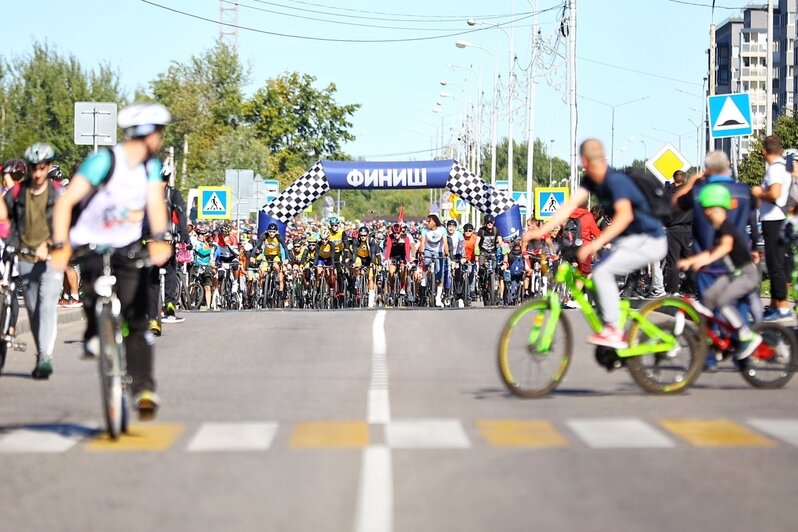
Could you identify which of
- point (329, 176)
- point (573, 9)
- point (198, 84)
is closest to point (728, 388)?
point (329, 176)

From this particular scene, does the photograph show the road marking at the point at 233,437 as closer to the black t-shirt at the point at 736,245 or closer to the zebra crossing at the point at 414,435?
the zebra crossing at the point at 414,435

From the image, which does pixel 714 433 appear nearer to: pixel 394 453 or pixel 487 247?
pixel 394 453

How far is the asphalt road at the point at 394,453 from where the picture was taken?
Result: 696 cm

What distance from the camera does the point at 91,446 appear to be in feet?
30.3

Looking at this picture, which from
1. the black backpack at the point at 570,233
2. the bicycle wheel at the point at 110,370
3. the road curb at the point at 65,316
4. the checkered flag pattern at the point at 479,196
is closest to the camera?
the bicycle wheel at the point at 110,370

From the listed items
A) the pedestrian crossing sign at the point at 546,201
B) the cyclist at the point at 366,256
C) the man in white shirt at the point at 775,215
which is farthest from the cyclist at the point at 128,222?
the pedestrian crossing sign at the point at 546,201

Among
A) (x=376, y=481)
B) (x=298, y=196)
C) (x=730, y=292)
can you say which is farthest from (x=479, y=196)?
(x=376, y=481)

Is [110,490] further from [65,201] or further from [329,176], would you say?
[329,176]

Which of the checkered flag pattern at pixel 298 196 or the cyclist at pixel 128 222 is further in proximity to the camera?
the checkered flag pattern at pixel 298 196

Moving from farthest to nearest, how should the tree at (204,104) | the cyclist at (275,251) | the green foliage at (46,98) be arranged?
the tree at (204,104), the green foliage at (46,98), the cyclist at (275,251)

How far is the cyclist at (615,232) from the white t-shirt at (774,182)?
515cm

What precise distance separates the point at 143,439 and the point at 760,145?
240ft

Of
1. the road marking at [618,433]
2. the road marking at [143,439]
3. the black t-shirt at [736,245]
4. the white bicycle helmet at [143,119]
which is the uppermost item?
the white bicycle helmet at [143,119]

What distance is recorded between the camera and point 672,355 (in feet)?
39.6
